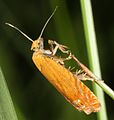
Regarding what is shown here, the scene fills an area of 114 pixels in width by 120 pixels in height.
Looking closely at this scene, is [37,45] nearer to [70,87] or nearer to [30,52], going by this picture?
[70,87]

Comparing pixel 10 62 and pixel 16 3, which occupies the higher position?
pixel 16 3

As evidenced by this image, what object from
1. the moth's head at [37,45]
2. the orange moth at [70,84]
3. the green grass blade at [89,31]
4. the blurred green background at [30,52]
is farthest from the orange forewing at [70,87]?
the blurred green background at [30,52]

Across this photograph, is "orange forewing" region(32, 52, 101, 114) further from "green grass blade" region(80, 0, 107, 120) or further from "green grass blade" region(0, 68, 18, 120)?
"green grass blade" region(0, 68, 18, 120)

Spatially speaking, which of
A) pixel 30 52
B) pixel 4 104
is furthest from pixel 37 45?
pixel 4 104

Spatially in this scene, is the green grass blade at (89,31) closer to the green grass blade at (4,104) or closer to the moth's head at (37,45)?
the green grass blade at (4,104)

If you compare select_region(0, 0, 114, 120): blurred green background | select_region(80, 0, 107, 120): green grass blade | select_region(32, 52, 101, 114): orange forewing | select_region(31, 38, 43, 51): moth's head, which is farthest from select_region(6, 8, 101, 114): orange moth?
select_region(0, 0, 114, 120): blurred green background

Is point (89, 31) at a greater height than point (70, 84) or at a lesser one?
greater

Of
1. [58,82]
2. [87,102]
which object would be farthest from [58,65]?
[87,102]

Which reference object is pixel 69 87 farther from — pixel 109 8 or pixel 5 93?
pixel 109 8
